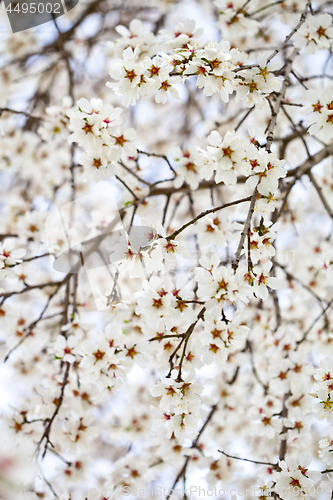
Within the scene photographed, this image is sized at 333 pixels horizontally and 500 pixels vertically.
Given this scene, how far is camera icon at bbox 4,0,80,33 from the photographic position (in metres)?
2.13

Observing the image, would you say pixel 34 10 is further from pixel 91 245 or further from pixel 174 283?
pixel 174 283

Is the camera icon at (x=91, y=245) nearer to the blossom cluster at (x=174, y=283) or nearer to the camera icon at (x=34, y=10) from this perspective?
the blossom cluster at (x=174, y=283)

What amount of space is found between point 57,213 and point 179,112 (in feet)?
9.47

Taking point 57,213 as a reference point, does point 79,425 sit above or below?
below

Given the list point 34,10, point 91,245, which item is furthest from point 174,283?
point 34,10

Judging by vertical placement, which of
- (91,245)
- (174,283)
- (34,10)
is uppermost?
(34,10)

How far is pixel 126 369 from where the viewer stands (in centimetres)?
125

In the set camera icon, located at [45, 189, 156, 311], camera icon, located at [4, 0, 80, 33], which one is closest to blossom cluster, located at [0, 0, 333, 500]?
camera icon, located at [45, 189, 156, 311]

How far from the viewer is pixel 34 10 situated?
7.40ft

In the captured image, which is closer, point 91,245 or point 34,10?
point 91,245

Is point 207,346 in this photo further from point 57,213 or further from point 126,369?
point 57,213

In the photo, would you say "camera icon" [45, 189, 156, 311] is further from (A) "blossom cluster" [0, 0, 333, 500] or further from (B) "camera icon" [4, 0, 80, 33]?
(B) "camera icon" [4, 0, 80, 33]

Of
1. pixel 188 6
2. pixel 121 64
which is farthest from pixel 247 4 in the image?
pixel 188 6

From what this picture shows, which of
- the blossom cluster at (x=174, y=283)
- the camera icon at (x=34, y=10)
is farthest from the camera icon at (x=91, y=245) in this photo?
the camera icon at (x=34, y=10)
